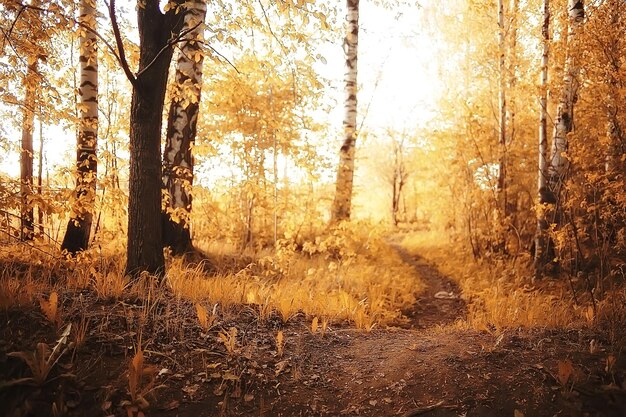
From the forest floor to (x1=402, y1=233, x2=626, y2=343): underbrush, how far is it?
55cm

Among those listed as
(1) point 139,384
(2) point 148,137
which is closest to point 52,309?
(1) point 139,384

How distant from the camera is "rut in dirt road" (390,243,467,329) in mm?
6008

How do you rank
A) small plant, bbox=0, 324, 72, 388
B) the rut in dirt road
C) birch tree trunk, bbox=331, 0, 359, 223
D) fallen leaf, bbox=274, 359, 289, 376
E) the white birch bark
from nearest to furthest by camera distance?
small plant, bbox=0, 324, 72, 388, fallen leaf, bbox=274, 359, 289, 376, the rut in dirt road, the white birch bark, birch tree trunk, bbox=331, 0, 359, 223

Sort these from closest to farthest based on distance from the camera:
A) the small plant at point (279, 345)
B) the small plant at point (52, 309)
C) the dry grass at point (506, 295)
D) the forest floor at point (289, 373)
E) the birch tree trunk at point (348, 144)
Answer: the forest floor at point (289, 373) < the small plant at point (52, 309) < the small plant at point (279, 345) < the dry grass at point (506, 295) < the birch tree trunk at point (348, 144)

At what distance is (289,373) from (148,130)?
2.79 meters

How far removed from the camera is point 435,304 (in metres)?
7.08

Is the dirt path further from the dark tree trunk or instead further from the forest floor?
the dark tree trunk

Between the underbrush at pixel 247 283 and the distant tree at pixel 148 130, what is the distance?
1.29 ft

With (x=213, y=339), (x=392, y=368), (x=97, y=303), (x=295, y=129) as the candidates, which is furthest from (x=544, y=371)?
(x=295, y=129)

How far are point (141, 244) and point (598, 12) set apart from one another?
6.66 m

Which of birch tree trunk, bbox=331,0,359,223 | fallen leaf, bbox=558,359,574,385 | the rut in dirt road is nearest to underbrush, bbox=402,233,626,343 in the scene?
the rut in dirt road

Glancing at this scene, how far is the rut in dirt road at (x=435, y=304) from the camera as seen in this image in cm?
601

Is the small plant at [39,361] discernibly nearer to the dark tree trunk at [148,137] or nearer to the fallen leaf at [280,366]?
the fallen leaf at [280,366]

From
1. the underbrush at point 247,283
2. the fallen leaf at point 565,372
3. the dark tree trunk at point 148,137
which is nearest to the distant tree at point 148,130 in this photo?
the dark tree trunk at point 148,137
